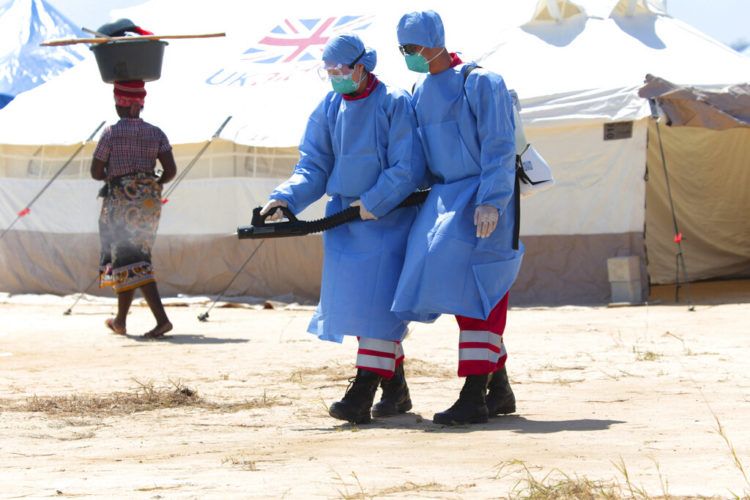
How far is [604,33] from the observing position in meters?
11.0

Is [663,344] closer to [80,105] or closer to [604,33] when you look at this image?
[604,33]

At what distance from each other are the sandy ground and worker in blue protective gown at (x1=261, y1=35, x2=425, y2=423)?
0.25 meters

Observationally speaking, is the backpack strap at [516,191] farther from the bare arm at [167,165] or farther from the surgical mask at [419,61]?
the bare arm at [167,165]

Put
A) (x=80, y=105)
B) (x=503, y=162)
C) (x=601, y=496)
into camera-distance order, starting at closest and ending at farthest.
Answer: (x=601, y=496) < (x=503, y=162) < (x=80, y=105)

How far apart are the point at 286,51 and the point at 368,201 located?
7026 millimetres

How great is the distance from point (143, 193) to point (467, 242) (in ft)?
12.8

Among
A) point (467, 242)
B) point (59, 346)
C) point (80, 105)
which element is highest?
point (80, 105)

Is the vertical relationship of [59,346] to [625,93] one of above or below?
below

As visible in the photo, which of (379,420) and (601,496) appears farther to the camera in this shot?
(379,420)

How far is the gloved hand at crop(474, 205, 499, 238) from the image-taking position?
4.54 metres

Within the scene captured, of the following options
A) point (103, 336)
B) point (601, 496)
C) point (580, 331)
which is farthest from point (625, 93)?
point (601, 496)

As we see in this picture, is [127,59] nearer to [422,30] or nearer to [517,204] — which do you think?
[422,30]

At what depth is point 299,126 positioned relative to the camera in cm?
1064

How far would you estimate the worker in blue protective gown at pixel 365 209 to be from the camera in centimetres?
477
